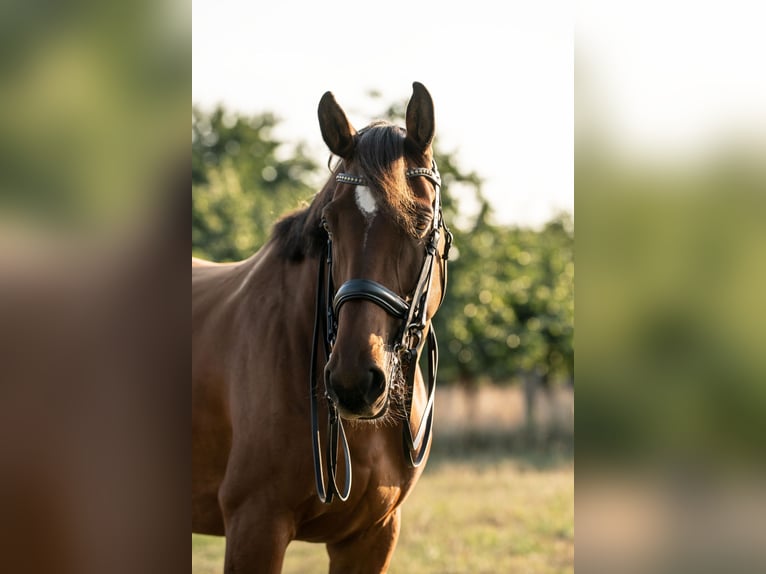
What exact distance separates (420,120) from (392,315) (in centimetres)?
80

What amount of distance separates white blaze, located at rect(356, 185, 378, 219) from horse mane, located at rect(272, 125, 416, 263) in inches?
0.9

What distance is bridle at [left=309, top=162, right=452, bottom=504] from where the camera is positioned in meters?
2.73

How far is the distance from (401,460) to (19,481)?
2713 mm

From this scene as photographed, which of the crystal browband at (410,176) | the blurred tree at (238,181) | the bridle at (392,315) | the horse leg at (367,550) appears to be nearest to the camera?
the bridle at (392,315)

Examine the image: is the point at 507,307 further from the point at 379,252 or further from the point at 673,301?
the point at 673,301

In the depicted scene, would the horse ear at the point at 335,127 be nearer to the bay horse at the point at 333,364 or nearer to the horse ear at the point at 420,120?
the bay horse at the point at 333,364

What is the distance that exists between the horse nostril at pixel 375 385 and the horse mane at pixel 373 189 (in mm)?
520

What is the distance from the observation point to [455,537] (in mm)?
8109

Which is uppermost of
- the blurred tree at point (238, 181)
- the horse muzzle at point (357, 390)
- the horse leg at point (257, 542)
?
the blurred tree at point (238, 181)

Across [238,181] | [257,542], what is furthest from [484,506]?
[238,181]

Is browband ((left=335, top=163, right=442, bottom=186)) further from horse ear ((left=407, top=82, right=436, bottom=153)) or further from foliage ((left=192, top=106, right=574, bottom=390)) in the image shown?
foliage ((left=192, top=106, right=574, bottom=390))

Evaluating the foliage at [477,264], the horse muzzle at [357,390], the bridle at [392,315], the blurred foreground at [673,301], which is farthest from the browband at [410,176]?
the foliage at [477,264]

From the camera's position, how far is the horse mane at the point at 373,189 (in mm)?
2789

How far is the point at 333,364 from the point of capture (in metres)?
2.62
